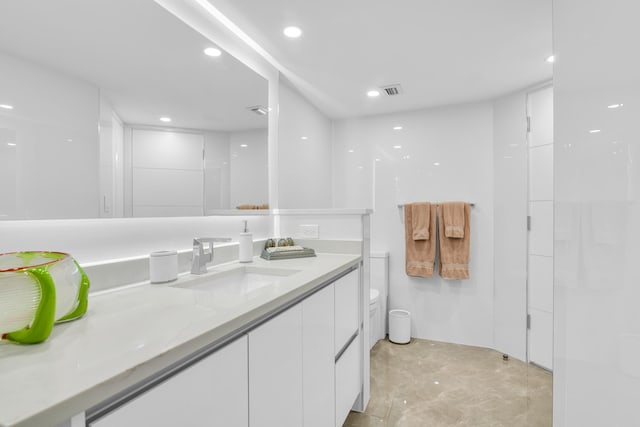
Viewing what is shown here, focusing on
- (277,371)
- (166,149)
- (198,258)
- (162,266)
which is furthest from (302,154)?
(277,371)

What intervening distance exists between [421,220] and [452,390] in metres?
1.36

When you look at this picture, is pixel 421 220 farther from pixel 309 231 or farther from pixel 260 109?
pixel 260 109

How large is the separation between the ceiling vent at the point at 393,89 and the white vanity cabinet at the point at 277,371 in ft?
6.55

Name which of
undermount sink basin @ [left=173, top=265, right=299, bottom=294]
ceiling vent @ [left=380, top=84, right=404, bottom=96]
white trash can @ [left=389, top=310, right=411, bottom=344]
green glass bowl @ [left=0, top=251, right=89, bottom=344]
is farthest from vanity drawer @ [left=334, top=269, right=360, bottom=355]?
ceiling vent @ [left=380, top=84, right=404, bottom=96]

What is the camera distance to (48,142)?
3.14ft

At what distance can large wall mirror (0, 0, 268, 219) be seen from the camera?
90 cm

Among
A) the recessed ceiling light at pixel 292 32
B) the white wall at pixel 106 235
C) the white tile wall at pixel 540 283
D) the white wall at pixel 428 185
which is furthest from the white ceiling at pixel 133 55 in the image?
the white tile wall at pixel 540 283

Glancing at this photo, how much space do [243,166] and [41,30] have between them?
1059 mm

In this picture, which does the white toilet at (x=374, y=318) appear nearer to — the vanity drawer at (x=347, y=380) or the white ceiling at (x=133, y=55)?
the vanity drawer at (x=347, y=380)

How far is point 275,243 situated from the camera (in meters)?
1.89

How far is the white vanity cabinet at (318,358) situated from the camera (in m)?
1.15

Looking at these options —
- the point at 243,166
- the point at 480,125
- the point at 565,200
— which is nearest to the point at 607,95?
the point at 565,200

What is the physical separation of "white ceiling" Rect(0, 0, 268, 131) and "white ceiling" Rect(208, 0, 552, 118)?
0.33 metres

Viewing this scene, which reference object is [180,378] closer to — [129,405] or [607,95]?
[129,405]
